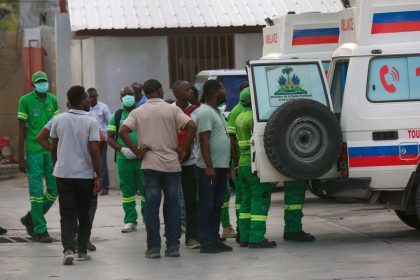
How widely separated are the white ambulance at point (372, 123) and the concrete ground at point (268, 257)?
30.6 inches

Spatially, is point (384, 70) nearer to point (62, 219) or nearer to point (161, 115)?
point (161, 115)

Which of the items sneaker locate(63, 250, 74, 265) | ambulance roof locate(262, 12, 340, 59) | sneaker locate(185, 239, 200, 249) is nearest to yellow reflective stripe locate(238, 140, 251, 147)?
sneaker locate(185, 239, 200, 249)

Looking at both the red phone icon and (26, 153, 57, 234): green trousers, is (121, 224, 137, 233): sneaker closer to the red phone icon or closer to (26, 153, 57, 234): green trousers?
(26, 153, 57, 234): green trousers

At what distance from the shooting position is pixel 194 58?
20844 millimetres

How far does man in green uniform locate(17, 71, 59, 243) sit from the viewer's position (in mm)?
12719

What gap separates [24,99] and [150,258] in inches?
111

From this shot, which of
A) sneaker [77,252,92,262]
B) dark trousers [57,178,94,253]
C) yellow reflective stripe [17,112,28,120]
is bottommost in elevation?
sneaker [77,252,92,262]

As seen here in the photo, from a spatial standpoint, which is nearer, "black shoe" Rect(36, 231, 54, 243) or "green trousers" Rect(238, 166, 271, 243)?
"green trousers" Rect(238, 166, 271, 243)

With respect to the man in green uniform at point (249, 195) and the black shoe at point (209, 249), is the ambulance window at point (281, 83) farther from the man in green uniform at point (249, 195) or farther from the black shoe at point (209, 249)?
the black shoe at point (209, 249)

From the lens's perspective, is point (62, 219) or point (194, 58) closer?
point (62, 219)

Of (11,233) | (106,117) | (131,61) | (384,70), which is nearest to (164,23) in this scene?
(131,61)

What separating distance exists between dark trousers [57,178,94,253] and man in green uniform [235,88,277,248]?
5.79 feet

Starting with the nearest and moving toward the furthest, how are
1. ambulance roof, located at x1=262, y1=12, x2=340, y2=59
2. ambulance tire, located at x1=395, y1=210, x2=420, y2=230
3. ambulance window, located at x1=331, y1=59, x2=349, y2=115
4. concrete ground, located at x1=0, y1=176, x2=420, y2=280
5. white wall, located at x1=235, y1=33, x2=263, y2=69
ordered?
1. concrete ground, located at x1=0, y1=176, x2=420, y2=280
2. ambulance window, located at x1=331, y1=59, x2=349, y2=115
3. ambulance tire, located at x1=395, y1=210, x2=420, y2=230
4. ambulance roof, located at x1=262, y1=12, x2=340, y2=59
5. white wall, located at x1=235, y1=33, x2=263, y2=69

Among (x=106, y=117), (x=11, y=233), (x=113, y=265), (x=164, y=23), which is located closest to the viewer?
(x=113, y=265)
